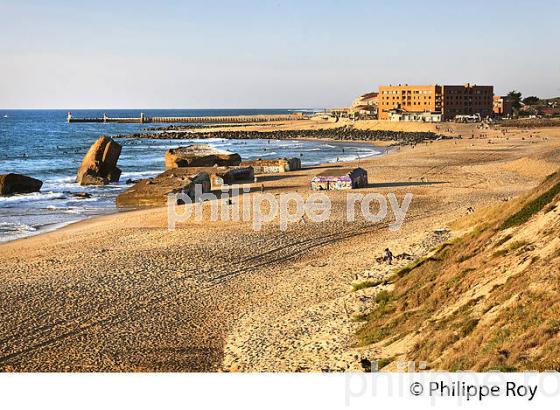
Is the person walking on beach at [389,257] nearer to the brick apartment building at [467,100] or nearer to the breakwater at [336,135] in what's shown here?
the breakwater at [336,135]

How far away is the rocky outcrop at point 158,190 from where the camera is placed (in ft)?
113

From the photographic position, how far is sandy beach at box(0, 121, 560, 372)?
13117 mm

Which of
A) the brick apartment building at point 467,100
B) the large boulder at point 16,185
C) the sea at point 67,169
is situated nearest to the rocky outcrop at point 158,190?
the sea at point 67,169

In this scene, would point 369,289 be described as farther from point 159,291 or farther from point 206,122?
point 206,122

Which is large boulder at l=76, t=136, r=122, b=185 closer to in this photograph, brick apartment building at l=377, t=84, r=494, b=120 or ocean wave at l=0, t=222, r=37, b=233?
ocean wave at l=0, t=222, r=37, b=233

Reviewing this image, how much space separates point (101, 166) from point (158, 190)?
14.2 meters

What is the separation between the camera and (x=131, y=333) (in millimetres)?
14477

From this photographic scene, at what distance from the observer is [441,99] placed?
5187 inches

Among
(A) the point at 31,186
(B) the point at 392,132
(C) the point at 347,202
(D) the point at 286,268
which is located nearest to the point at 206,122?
(B) the point at 392,132

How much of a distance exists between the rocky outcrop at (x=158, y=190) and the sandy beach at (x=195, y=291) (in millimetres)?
3342

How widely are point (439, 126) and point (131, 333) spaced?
9511 cm

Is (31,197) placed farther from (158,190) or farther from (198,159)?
(198,159)

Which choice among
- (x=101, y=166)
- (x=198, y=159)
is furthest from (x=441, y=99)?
(x=101, y=166)


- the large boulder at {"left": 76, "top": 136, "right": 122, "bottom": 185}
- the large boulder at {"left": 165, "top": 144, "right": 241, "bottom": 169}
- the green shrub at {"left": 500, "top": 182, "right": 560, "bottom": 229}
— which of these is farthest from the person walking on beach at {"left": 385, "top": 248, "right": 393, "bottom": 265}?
the large boulder at {"left": 165, "top": 144, "right": 241, "bottom": 169}
